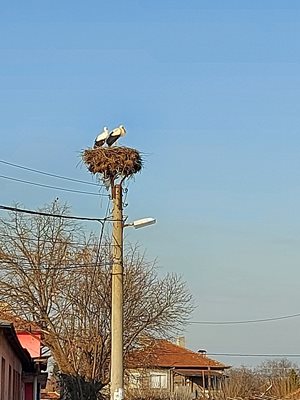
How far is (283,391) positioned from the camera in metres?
44.6

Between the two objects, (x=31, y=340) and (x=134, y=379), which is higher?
(x=31, y=340)

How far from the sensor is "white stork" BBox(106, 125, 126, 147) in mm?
18086

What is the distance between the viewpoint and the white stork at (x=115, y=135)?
59.3 ft

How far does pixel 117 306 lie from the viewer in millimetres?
17359

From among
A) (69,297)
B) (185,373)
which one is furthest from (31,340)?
(185,373)

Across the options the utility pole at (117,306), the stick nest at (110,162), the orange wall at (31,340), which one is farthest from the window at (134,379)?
the utility pole at (117,306)

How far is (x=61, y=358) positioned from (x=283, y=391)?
1570cm

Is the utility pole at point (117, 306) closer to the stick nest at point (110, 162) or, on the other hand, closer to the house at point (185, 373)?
the stick nest at point (110, 162)

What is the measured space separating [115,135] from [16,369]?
44.9ft

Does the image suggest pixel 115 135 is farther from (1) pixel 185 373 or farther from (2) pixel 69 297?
(1) pixel 185 373

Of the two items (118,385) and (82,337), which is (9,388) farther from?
(118,385)

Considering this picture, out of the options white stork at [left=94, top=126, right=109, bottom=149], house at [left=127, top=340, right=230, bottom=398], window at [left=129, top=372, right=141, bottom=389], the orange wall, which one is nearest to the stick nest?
white stork at [left=94, top=126, right=109, bottom=149]

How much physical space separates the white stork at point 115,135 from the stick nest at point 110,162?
0.90 metres

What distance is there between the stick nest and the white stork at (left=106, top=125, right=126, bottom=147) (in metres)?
0.90
